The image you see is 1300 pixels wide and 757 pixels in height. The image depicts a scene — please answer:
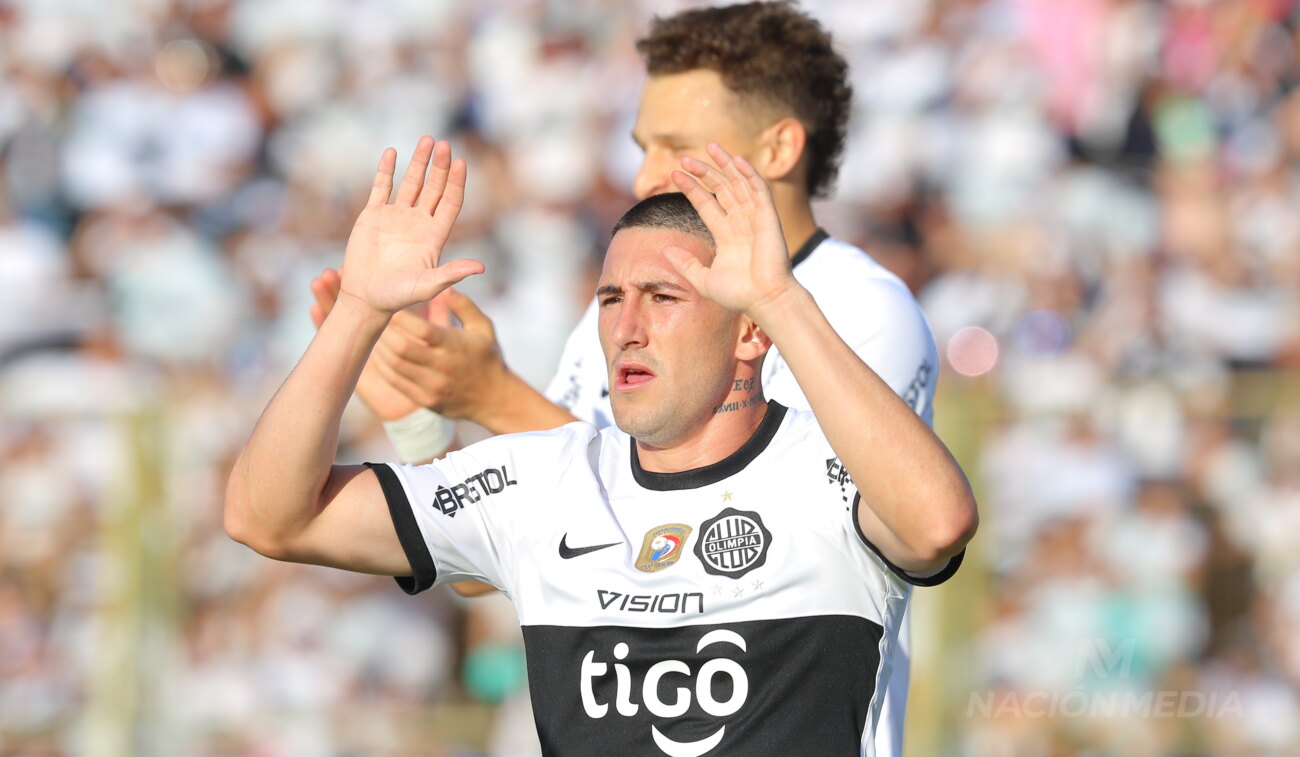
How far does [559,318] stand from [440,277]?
549 cm

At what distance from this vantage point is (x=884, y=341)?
361cm

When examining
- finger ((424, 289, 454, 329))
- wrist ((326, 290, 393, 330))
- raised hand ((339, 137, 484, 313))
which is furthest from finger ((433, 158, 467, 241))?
finger ((424, 289, 454, 329))

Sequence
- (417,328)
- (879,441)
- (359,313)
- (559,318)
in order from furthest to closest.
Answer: (559,318)
(417,328)
(359,313)
(879,441)

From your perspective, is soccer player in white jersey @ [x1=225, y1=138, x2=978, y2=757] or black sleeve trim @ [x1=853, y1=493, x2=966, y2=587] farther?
black sleeve trim @ [x1=853, y1=493, x2=966, y2=587]

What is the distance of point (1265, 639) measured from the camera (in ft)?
20.4

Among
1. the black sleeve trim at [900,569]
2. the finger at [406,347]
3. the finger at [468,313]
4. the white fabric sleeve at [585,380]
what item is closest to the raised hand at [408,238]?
the finger at [406,347]

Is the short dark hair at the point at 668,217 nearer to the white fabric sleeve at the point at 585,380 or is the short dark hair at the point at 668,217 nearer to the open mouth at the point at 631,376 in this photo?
the open mouth at the point at 631,376

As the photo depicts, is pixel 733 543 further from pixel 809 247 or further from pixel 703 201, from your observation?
pixel 809 247

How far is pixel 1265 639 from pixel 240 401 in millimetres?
4770

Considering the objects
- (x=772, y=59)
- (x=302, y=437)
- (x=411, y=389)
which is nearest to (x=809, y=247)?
(x=772, y=59)

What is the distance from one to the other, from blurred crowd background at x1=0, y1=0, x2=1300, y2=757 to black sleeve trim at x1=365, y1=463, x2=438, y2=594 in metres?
3.56

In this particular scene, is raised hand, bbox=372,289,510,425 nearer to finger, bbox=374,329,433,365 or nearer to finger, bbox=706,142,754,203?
finger, bbox=374,329,433,365

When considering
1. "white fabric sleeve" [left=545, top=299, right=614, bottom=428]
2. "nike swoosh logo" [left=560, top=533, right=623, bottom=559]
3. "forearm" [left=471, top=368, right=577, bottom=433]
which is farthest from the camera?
"white fabric sleeve" [left=545, top=299, right=614, bottom=428]

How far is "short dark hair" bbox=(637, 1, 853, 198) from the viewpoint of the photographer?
4.22 metres
